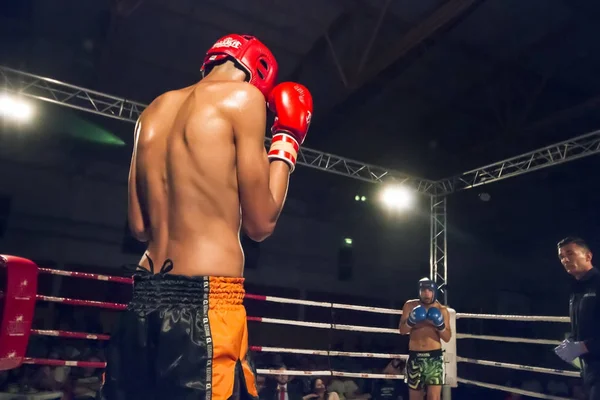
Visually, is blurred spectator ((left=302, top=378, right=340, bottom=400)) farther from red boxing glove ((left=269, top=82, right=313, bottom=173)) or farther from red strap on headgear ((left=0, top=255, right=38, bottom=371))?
red boxing glove ((left=269, top=82, right=313, bottom=173))

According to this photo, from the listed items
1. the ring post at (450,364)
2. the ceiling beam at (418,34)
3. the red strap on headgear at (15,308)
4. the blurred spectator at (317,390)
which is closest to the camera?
the red strap on headgear at (15,308)

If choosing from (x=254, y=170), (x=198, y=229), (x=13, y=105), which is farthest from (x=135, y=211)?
(x=13, y=105)

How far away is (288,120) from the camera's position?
1289 mm

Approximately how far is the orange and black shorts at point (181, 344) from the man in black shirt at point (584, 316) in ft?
7.87

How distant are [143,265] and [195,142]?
327 mm

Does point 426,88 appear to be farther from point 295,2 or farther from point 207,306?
point 207,306

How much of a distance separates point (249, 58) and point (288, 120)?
194mm

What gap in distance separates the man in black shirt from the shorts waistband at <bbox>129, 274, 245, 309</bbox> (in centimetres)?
242

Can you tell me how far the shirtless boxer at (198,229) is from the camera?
1.01 meters

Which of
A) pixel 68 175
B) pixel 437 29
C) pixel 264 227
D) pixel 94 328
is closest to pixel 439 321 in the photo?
pixel 437 29

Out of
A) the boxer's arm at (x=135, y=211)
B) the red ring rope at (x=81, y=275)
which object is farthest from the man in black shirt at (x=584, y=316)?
the red ring rope at (x=81, y=275)

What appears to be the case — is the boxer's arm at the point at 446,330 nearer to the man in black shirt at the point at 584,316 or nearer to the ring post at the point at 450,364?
the ring post at the point at 450,364

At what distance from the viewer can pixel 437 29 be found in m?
4.80

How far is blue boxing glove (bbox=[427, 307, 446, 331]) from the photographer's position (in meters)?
4.57
